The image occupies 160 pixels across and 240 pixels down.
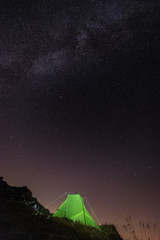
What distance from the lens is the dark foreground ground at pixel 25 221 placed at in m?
6.86

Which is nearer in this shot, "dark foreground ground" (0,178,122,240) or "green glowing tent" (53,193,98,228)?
"dark foreground ground" (0,178,122,240)

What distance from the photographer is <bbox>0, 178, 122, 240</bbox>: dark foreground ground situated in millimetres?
6863

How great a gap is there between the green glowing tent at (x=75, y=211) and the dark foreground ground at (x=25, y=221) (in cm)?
201

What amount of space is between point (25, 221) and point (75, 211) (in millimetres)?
5648

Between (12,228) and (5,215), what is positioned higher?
(5,215)

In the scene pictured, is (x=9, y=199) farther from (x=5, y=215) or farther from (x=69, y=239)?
(x=69, y=239)

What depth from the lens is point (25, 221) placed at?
7.76 metres

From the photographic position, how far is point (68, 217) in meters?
12.3

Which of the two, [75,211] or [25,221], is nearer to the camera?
[25,221]

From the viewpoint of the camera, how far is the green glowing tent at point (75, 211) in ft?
40.2

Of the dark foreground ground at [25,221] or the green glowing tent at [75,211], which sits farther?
the green glowing tent at [75,211]

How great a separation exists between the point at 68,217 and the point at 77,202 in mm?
1257

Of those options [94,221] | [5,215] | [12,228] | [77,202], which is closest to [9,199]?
[5,215]

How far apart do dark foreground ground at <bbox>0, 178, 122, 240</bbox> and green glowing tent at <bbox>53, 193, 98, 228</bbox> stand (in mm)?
2009
